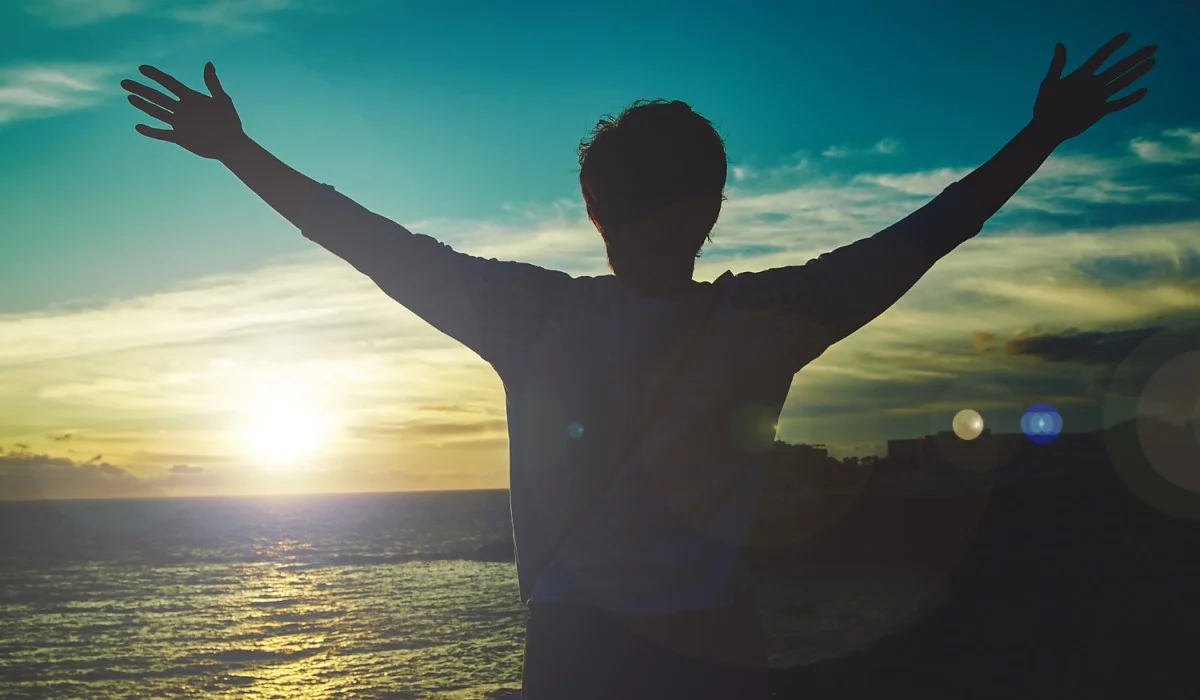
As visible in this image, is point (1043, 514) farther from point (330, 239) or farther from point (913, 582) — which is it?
point (330, 239)

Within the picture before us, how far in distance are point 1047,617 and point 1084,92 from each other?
15.5 meters

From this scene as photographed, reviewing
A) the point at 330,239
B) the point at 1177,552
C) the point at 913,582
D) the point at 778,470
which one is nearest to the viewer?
the point at 330,239

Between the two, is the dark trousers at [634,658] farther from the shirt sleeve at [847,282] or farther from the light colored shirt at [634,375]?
the shirt sleeve at [847,282]

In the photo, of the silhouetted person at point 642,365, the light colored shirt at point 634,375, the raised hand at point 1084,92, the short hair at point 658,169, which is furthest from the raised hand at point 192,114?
the raised hand at point 1084,92

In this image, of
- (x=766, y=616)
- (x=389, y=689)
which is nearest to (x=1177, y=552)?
(x=766, y=616)

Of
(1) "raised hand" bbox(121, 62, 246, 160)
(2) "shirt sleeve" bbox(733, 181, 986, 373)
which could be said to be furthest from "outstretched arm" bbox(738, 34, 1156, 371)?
(1) "raised hand" bbox(121, 62, 246, 160)

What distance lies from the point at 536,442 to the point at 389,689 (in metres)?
19.5

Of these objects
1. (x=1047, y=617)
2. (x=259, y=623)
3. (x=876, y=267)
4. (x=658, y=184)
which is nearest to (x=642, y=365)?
(x=658, y=184)

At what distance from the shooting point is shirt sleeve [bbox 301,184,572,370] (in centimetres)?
146

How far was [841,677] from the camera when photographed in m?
13.7

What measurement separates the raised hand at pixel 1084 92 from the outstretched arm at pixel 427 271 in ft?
3.41

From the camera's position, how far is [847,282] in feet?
4.92

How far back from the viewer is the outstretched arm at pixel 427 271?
1463mm

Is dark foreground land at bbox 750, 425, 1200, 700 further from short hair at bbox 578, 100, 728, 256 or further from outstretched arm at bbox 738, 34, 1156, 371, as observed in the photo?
short hair at bbox 578, 100, 728, 256
